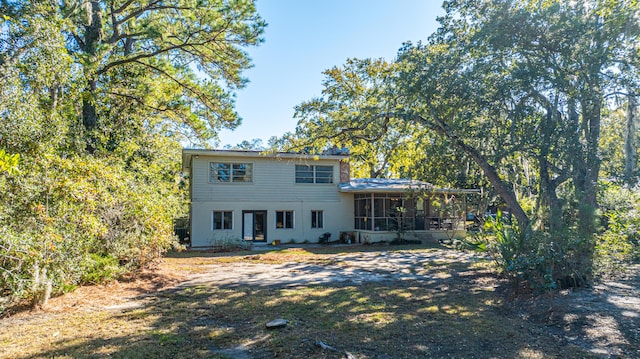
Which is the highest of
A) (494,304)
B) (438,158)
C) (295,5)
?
(295,5)

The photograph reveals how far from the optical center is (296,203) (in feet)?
66.4

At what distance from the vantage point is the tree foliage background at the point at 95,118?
631 cm

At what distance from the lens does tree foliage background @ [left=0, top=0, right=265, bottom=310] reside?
6.31 metres

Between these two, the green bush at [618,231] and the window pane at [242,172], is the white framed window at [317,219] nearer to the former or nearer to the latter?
the window pane at [242,172]

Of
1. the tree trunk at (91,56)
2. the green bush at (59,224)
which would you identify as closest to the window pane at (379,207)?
the tree trunk at (91,56)

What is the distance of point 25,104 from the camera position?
7.27 metres

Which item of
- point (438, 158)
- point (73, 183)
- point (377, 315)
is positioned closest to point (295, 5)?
point (438, 158)

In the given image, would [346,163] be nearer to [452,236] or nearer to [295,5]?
[452,236]

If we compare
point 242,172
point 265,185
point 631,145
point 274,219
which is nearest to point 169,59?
point 242,172

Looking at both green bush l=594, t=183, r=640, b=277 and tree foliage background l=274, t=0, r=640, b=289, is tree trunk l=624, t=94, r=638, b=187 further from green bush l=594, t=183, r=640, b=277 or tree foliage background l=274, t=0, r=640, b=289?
green bush l=594, t=183, r=640, b=277

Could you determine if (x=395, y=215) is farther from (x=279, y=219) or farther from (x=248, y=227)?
(x=248, y=227)

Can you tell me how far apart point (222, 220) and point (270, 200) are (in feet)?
8.72

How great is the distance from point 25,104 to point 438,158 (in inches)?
415

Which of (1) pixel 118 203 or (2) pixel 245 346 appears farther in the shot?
(1) pixel 118 203
